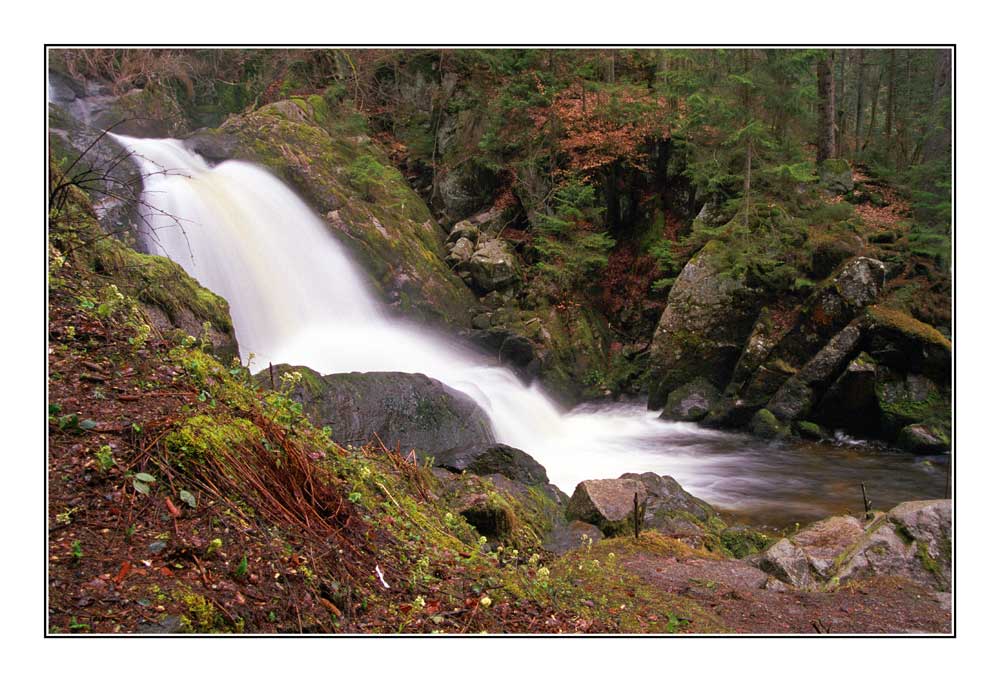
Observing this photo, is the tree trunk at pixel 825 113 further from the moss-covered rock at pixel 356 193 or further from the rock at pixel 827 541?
the rock at pixel 827 541

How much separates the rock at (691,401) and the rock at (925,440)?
3.45 m

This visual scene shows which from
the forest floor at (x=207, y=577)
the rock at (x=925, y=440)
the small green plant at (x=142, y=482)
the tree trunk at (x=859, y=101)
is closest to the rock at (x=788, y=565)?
the forest floor at (x=207, y=577)

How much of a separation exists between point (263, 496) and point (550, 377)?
11047 mm

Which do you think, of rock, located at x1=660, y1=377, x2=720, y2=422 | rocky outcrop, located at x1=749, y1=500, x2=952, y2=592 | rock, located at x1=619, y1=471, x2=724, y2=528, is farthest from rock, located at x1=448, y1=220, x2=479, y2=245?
rocky outcrop, located at x1=749, y1=500, x2=952, y2=592

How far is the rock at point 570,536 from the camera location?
223 inches

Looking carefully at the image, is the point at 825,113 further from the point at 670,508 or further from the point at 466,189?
the point at 670,508

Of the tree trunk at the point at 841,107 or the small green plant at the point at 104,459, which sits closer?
the small green plant at the point at 104,459

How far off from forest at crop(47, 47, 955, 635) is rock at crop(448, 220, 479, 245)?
6.6 inches

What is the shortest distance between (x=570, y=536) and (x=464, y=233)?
441 inches

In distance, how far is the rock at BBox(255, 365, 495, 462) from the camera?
22.5 feet

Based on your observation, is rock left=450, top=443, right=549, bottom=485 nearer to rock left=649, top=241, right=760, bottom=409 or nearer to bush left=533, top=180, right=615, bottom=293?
rock left=649, top=241, right=760, bottom=409

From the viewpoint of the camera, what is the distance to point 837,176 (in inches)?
530

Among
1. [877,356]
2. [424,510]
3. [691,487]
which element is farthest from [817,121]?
[424,510]

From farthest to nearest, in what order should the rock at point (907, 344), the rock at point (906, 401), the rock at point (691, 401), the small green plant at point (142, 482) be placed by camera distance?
the rock at point (691, 401) → the rock at point (907, 344) → the rock at point (906, 401) → the small green plant at point (142, 482)
